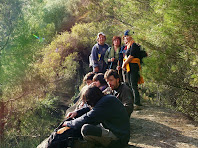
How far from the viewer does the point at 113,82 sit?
3611 millimetres

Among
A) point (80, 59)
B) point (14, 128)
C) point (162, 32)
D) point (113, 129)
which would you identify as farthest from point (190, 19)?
point (80, 59)

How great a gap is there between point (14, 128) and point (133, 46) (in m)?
9.99

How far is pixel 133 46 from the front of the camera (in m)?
5.12

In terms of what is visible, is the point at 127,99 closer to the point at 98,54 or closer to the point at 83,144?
the point at 83,144

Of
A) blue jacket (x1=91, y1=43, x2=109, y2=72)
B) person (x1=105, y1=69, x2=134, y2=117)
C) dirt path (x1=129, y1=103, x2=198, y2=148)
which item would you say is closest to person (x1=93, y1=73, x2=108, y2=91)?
person (x1=105, y1=69, x2=134, y2=117)

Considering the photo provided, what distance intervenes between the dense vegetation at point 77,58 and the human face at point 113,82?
92cm

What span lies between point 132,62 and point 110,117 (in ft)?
8.38

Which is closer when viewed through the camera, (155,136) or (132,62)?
(155,136)

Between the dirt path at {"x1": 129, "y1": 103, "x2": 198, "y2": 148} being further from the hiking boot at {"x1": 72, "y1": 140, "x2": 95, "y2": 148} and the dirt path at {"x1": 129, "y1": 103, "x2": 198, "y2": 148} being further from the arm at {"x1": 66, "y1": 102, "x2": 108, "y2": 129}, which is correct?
the arm at {"x1": 66, "y1": 102, "x2": 108, "y2": 129}

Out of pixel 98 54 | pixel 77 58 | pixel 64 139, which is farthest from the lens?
pixel 77 58

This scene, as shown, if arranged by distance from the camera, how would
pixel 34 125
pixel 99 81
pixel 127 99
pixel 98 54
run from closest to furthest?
1. pixel 127 99
2. pixel 99 81
3. pixel 98 54
4. pixel 34 125

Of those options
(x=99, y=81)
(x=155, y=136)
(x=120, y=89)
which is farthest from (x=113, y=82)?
(x=155, y=136)

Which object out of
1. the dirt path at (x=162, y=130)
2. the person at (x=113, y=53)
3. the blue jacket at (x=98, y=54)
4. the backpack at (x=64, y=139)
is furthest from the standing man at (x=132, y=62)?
the backpack at (x=64, y=139)

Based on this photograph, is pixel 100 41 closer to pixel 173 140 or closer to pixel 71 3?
pixel 173 140
